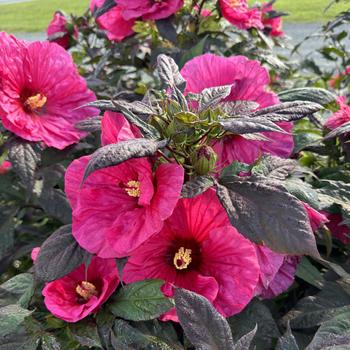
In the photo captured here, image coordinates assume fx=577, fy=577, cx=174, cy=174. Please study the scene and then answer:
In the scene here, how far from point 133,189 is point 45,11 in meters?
13.8

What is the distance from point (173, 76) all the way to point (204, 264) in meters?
0.33

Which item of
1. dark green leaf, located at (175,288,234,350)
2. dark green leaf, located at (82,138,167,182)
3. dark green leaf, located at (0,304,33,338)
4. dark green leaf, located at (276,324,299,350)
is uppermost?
dark green leaf, located at (82,138,167,182)

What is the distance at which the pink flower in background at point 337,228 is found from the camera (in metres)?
1.14

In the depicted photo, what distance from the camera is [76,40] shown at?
200 cm

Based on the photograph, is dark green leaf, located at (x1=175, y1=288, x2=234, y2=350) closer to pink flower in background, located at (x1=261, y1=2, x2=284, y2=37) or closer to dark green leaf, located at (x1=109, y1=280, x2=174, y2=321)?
dark green leaf, located at (x1=109, y1=280, x2=174, y2=321)

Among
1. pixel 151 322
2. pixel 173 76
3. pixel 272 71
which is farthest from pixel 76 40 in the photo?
pixel 151 322

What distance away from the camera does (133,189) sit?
850 millimetres

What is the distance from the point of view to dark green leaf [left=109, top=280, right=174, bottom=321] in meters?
0.83

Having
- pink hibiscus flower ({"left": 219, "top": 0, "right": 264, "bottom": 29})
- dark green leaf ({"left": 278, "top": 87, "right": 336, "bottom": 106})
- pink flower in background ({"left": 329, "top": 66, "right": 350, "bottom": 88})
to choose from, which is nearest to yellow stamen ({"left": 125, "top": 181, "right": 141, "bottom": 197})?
dark green leaf ({"left": 278, "top": 87, "right": 336, "bottom": 106})

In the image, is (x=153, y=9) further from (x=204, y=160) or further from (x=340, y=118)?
(x=204, y=160)

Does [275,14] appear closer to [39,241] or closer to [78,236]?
[39,241]

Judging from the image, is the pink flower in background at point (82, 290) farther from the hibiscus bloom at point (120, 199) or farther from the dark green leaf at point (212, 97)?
the dark green leaf at point (212, 97)

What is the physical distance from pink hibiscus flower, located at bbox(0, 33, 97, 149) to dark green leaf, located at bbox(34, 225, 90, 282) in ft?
1.09

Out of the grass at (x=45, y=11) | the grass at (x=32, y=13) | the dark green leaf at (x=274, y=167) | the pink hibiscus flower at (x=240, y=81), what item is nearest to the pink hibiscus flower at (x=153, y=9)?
the pink hibiscus flower at (x=240, y=81)
